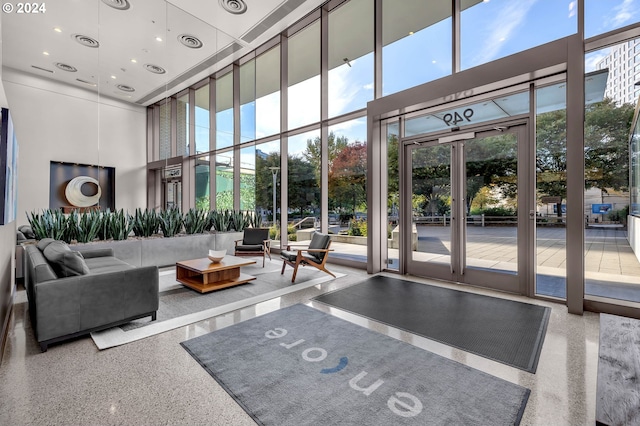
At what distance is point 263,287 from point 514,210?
3998 mm

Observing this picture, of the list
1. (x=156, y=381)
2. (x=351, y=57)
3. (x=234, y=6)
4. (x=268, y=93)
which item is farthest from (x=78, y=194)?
(x=156, y=381)

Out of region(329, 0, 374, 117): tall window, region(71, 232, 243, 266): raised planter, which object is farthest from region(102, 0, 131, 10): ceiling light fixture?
region(71, 232, 243, 266): raised planter

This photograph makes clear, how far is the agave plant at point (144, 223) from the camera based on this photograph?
5.55 metres

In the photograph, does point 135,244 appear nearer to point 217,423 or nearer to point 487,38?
point 217,423

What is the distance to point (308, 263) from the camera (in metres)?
4.97

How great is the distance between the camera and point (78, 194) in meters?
9.02

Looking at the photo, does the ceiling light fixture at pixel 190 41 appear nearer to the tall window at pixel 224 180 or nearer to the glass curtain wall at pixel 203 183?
the tall window at pixel 224 180

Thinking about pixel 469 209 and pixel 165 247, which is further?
pixel 165 247

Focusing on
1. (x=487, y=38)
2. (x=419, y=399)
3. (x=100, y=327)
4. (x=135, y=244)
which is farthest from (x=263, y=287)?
(x=487, y=38)

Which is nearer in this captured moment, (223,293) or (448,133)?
Answer: (223,293)

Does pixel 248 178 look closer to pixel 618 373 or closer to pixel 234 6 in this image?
pixel 234 6

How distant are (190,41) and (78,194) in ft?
19.4

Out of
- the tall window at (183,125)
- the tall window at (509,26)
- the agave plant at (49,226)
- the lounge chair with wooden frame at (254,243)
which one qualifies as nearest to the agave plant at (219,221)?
the lounge chair with wooden frame at (254,243)

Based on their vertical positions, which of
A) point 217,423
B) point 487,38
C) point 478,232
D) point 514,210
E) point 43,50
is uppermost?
point 43,50
